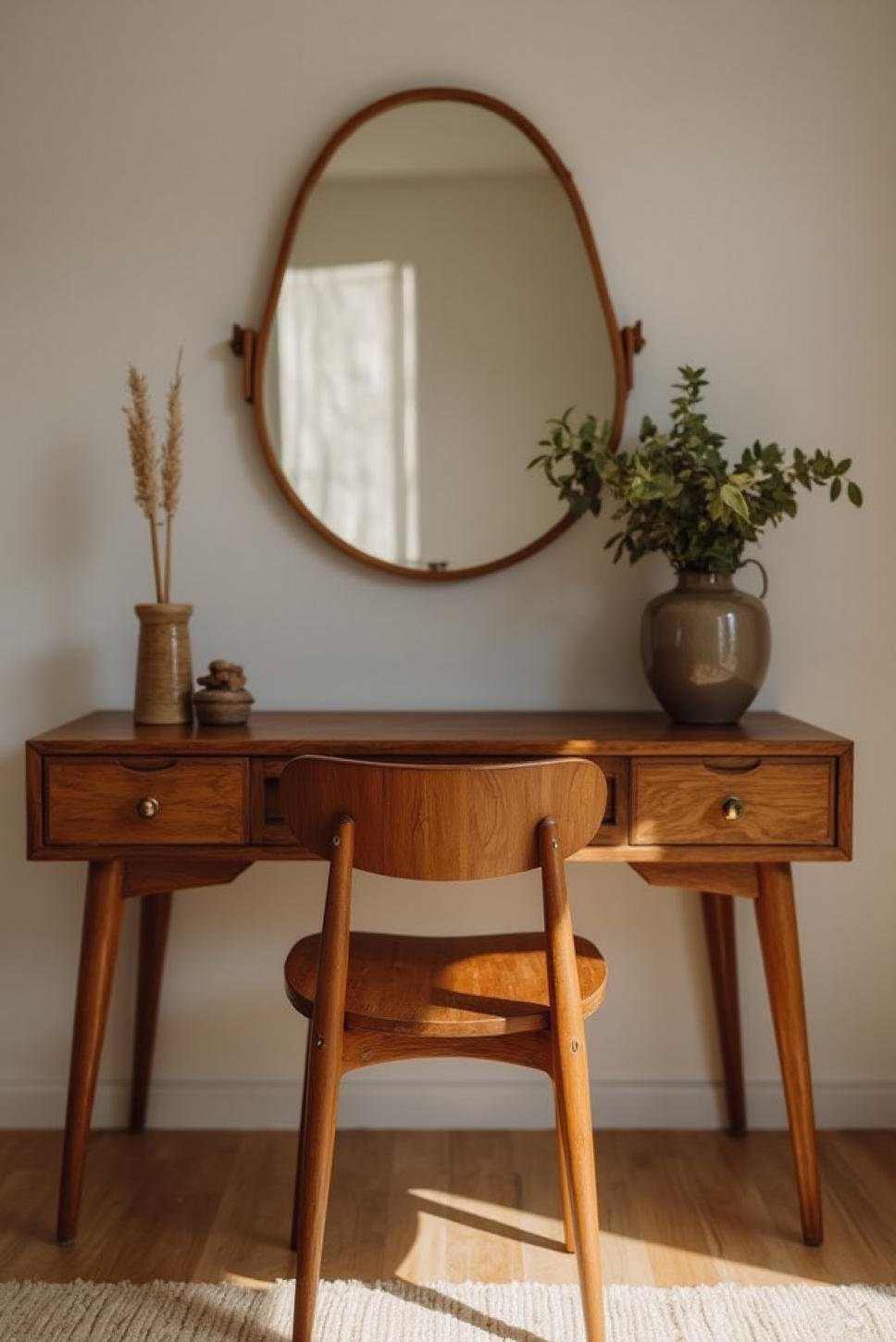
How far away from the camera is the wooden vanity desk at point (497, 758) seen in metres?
1.92

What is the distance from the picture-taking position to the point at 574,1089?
1.60 m

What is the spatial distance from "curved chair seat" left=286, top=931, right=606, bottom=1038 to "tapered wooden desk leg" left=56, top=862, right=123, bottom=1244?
1.06 feet

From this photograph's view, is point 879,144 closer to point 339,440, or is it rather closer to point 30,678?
point 339,440

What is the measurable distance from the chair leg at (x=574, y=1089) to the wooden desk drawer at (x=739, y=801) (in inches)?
14.6

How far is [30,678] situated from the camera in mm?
2393

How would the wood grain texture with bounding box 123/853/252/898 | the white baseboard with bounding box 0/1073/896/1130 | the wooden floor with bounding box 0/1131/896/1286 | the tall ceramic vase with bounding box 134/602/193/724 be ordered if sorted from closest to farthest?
the wooden floor with bounding box 0/1131/896/1286
the wood grain texture with bounding box 123/853/252/898
the tall ceramic vase with bounding box 134/602/193/724
the white baseboard with bounding box 0/1073/896/1130

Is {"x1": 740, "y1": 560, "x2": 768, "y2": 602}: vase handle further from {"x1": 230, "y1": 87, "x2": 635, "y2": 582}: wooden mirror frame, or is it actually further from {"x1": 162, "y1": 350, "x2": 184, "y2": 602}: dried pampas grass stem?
{"x1": 162, "y1": 350, "x2": 184, "y2": 602}: dried pampas grass stem

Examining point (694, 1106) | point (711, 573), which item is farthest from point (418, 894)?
point (711, 573)

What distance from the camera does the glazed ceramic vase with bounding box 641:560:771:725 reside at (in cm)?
209

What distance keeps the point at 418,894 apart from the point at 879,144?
5.46 feet

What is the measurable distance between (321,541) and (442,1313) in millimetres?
1332

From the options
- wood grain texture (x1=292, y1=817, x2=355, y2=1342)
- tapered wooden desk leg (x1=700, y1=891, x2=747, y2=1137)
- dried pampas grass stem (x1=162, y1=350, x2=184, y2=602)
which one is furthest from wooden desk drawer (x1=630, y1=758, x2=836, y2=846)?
dried pampas grass stem (x1=162, y1=350, x2=184, y2=602)

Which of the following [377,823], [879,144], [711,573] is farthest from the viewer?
[879,144]

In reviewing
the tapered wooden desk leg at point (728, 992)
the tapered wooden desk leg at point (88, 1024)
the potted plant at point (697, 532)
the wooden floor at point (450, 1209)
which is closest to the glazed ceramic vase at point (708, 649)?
the potted plant at point (697, 532)
